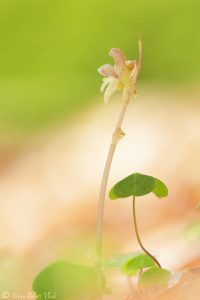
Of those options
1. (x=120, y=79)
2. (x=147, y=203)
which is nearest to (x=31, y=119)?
(x=147, y=203)

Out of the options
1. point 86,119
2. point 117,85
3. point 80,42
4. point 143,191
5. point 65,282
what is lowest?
point 65,282

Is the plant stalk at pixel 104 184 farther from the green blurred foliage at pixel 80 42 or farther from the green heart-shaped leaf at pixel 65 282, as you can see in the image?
the green blurred foliage at pixel 80 42

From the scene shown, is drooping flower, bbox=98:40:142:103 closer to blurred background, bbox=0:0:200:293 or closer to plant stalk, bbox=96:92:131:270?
plant stalk, bbox=96:92:131:270

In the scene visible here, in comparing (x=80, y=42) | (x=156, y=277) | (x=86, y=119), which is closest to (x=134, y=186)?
(x=156, y=277)

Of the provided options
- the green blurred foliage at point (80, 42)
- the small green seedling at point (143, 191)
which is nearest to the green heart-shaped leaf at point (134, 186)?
the small green seedling at point (143, 191)

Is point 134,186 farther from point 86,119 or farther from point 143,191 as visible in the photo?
point 86,119

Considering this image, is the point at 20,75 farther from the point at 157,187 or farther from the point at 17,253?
the point at 157,187
